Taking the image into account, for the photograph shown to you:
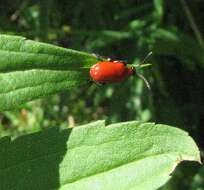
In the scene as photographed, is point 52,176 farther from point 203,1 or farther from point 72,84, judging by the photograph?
point 203,1

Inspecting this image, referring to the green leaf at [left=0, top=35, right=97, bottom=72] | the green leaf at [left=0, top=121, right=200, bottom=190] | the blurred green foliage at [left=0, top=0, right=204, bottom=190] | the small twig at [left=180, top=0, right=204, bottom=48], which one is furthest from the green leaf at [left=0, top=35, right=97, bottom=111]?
the small twig at [left=180, top=0, right=204, bottom=48]

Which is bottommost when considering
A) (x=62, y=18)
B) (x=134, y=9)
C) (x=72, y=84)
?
(x=62, y=18)

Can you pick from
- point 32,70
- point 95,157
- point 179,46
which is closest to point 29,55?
point 32,70

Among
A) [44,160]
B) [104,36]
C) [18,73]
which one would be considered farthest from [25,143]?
[104,36]

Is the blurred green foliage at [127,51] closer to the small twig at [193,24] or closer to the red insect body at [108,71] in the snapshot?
the small twig at [193,24]

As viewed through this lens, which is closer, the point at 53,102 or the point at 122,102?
the point at 122,102
